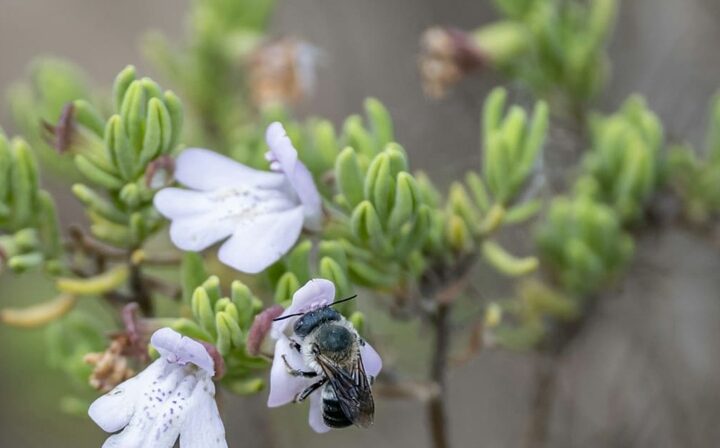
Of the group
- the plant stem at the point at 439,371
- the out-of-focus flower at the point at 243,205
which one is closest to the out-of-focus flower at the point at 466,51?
the plant stem at the point at 439,371

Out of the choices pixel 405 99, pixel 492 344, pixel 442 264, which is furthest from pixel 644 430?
pixel 405 99

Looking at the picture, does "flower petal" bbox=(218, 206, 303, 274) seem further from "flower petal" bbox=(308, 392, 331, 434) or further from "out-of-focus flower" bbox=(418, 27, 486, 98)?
"out-of-focus flower" bbox=(418, 27, 486, 98)

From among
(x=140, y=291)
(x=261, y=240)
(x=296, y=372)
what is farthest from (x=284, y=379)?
(x=140, y=291)

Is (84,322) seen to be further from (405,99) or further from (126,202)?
(405,99)

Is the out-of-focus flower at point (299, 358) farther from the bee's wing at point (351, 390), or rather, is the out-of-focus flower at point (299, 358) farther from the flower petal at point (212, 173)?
the flower petal at point (212, 173)

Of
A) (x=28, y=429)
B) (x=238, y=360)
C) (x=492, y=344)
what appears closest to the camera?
(x=238, y=360)

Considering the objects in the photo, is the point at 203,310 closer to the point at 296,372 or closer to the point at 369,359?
the point at 296,372
